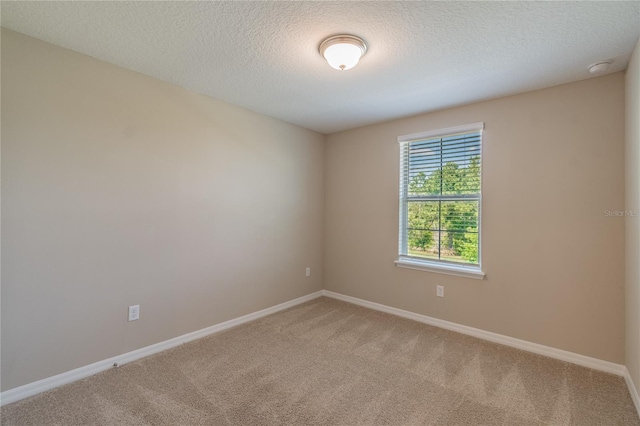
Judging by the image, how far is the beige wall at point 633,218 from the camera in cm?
188

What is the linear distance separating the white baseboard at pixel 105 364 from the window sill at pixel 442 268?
1.77 meters

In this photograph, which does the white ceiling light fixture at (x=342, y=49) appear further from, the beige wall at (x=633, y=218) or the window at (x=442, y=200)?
the beige wall at (x=633, y=218)

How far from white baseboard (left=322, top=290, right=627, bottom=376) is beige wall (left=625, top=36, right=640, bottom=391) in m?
0.17

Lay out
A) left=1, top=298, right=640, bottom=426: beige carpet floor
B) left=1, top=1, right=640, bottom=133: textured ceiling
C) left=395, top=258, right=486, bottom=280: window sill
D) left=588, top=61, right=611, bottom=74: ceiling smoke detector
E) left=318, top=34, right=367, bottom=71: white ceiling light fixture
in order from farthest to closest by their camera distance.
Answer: left=395, top=258, right=486, bottom=280: window sill, left=588, top=61, right=611, bottom=74: ceiling smoke detector, left=318, top=34, right=367, bottom=71: white ceiling light fixture, left=1, top=298, right=640, bottom=426: beige carpet floor, left=1, top=1, right=640, bottom=133: textured ceiling

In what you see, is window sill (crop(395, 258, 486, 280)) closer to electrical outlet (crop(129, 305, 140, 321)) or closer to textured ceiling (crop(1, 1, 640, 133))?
textured ceiling (crop(1, 1, 640, 133))

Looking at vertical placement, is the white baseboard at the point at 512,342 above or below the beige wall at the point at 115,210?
below

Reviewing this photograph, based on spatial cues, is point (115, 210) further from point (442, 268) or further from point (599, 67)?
point (599, 67)

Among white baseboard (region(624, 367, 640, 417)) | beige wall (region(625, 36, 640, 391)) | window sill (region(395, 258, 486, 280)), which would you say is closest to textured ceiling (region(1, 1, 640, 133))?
beige wall (region(625, 36, 640, 391))

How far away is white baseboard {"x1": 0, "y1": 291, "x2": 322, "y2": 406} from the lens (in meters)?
1.89

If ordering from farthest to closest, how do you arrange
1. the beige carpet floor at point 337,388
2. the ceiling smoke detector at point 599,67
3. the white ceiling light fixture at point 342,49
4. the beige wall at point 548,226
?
the beige wall at point 548,226, the ceiling smoke detector at point 599,67, the white ceiling light fixture at point 342,49, the beige carpet floor at point 337,388

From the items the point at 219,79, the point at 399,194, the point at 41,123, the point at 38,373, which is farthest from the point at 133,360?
the point at 399,194

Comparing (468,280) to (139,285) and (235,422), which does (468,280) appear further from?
(139,285)

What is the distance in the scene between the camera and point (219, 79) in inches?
99.0

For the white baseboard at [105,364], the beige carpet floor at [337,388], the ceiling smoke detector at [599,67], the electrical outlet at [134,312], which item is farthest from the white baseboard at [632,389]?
the electrical outlet at [134,312]
